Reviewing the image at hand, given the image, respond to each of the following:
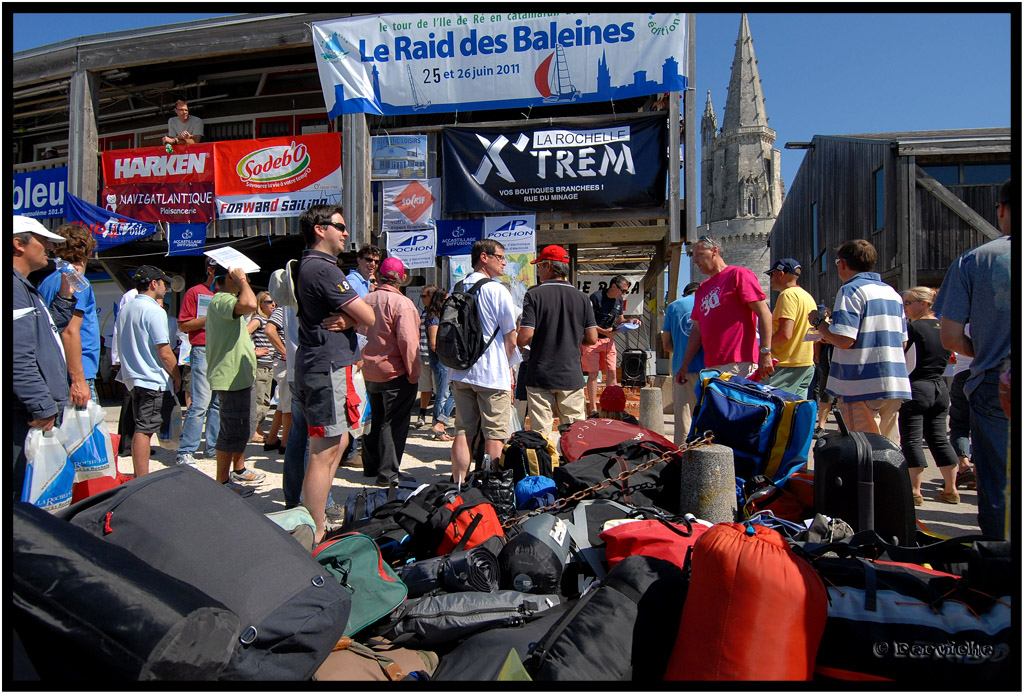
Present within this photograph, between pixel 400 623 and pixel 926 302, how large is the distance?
4892mm

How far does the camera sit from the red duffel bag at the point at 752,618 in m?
1.62

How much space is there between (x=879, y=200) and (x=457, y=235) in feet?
39.5

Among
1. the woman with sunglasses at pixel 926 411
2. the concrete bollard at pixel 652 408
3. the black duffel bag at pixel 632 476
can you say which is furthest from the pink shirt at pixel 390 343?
the woman with sunglasses at pixel 926 411

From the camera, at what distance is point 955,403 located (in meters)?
4.57

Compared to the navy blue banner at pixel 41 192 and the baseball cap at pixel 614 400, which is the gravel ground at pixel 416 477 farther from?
the navy blue banner at pixel 41 192

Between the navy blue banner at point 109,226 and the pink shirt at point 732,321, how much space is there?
375 inches

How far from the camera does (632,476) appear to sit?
11.1 feet

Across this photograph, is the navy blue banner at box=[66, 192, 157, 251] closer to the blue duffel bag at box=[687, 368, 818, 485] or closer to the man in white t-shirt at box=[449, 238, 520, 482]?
the man in white t-shirt at box=[449, 238, 520, 482]

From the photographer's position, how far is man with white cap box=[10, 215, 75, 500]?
9.03 feet

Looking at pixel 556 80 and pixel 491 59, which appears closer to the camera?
pixel 556 80

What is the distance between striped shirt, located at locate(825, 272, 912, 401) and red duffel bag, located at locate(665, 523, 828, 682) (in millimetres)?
2814

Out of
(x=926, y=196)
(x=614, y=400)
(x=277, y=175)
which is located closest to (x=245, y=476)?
(x=614, y=400)

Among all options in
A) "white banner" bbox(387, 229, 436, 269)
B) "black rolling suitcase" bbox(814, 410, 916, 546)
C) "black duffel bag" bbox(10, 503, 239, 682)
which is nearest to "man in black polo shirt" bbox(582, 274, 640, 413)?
"white banner" bbox(387, 229, 436, 269)

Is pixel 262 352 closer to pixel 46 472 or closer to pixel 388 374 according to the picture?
pixel 388 374
